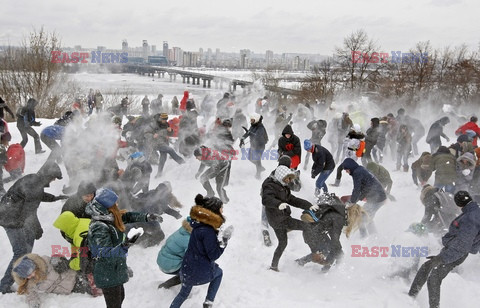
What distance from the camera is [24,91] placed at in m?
24.4

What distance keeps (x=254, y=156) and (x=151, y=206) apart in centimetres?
375

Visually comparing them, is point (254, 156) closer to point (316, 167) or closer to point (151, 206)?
point (316, 167)

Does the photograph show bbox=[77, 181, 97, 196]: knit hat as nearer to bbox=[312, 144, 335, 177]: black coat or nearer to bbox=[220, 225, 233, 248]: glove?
bbox=[220, 225, 233, 248]: glove

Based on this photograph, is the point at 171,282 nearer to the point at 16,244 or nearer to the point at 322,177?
the point at 16,244

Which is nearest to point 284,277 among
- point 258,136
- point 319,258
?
point 319,258

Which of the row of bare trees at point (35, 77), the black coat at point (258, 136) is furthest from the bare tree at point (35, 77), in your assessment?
the black coat at point (258, 136)

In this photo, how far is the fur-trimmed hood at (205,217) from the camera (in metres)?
3.82

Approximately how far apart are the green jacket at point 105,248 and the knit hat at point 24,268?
1.28 metres

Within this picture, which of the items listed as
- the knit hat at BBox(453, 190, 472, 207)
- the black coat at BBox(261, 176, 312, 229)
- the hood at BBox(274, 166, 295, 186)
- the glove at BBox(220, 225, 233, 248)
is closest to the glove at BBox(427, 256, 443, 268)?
the knit hat at BBox(453, 190, 472, 207)

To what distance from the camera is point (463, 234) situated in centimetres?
436

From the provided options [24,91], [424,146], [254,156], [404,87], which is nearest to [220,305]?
[254,156]

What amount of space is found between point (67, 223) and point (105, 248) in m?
1.43

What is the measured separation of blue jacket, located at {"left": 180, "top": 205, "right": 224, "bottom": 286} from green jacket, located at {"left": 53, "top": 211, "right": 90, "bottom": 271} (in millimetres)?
1671

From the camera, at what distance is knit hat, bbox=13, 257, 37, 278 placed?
4.35 meters
